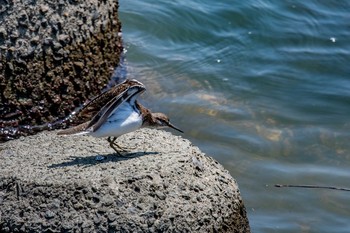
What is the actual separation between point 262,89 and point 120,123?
4.08 m

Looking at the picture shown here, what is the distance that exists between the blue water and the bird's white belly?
170 cm

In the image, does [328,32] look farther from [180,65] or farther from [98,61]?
[98,61]

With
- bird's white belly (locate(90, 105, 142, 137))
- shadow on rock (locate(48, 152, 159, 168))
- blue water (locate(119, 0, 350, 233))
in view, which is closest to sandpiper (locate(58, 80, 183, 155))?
bird's white belly (locate(90, 105, 142, 137))

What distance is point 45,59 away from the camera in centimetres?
695

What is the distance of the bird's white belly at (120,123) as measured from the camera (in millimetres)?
5496

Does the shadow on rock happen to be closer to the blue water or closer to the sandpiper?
the sandpiper

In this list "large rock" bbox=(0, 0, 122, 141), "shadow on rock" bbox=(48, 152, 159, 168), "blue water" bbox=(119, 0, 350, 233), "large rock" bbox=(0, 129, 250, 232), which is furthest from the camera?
"blue water" bbox=(119, 0, 350, 233)

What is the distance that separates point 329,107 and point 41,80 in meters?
3.60

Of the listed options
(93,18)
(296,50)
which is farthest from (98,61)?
(296,50)

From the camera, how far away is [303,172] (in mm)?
7566

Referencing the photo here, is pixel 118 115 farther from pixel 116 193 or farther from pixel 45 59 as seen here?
pixel 45 59

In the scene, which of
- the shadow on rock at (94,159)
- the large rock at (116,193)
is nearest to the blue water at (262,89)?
the large rock at (116,193)

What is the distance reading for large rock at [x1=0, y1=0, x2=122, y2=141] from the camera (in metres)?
6.70

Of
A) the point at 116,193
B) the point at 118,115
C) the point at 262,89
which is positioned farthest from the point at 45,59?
the point at 262,89
